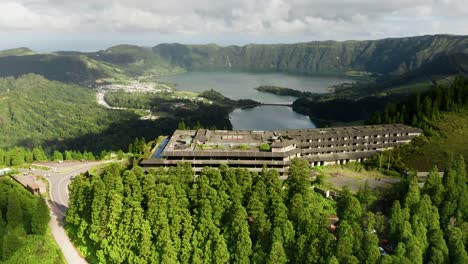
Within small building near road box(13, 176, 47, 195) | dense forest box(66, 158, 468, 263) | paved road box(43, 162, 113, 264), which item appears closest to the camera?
dense forest box(66, 158, 468, 263)

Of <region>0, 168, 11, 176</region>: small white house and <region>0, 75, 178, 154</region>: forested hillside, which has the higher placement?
<region>0, 168, 11, 176</region>: small white house

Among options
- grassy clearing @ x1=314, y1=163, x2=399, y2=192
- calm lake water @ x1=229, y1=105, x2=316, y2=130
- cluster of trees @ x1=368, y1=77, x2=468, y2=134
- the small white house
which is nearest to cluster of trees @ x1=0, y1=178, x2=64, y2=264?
the small white house

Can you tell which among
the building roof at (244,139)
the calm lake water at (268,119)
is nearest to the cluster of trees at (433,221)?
the building roof at (244,139)

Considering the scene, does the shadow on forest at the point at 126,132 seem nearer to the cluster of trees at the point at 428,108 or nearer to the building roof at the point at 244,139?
the building roof at the point at 244,139

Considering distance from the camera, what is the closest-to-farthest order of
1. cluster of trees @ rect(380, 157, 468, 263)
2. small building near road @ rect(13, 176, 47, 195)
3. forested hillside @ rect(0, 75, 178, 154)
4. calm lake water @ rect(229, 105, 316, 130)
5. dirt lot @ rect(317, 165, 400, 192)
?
cluster of trees @ rect(380, 157, 468, 263) → dirt lot @ rect(317, 165, 400, 192) → small building near road @ rect(13, 176, 47, 195) → forested hillside @ rect(0, 75, 178, 154) → calm lake water @ rect(229, 105, 316, 130)

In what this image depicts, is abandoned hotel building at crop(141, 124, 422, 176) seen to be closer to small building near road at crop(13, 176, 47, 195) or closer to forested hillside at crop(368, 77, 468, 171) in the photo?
forested hillside at crop(368, 77, 468, 171)

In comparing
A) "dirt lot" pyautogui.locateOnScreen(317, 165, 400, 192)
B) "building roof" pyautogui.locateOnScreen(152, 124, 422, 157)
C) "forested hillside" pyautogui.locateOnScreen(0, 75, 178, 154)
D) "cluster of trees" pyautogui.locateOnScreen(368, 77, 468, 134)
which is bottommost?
"forested hillside" pyautogui.locateOnScreen(0, 75, 178, 154)
